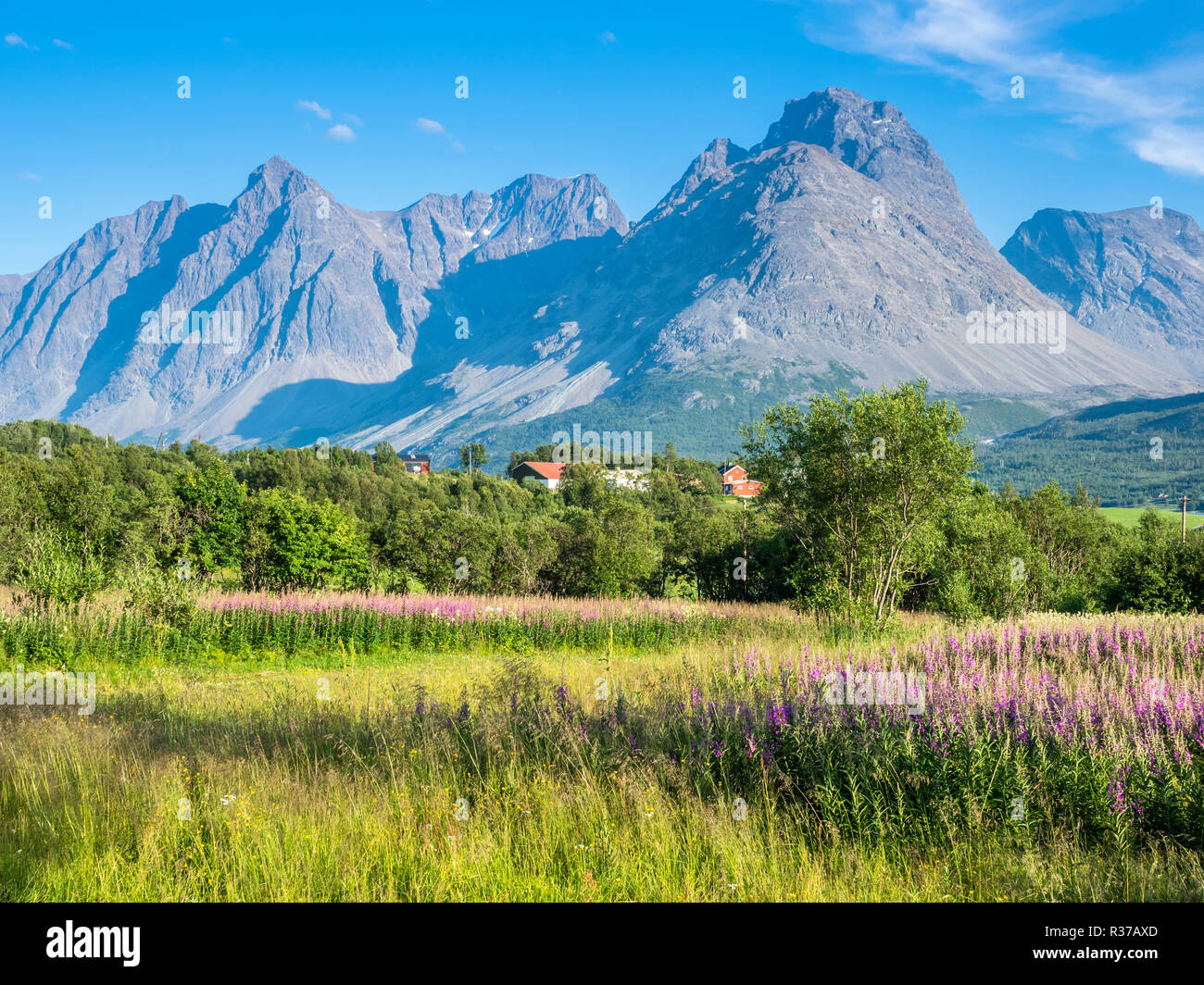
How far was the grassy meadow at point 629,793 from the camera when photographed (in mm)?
4297

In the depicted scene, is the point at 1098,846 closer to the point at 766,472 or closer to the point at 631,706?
the point at 631,706

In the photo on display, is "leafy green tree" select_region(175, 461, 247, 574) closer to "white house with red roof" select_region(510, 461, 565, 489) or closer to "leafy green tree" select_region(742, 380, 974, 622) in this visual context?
"leafy green tree" select_region(742, 380, 974, 622)

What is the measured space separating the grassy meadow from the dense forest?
10.5 m

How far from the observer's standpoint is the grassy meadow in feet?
14.1

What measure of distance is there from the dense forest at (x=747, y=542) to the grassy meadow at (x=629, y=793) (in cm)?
1045

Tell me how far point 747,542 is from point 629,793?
2760 centimetres

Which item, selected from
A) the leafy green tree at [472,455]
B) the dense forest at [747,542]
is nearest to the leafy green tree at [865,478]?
the dense forest at [747,542]

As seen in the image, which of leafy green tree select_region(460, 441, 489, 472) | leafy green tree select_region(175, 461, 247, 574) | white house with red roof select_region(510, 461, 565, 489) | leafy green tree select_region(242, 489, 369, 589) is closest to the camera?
leafy green tree select_region(242, 489, 369, 589)

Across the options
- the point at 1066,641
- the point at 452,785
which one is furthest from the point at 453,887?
the point at 1066,641

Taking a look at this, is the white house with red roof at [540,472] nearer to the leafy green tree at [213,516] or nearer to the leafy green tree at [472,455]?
the leafy green tree at [472,455]
